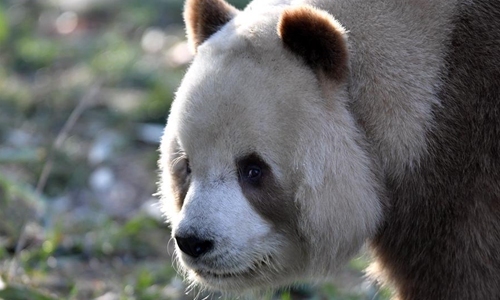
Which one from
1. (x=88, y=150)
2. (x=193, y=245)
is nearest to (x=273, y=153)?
(x=193, y=245)

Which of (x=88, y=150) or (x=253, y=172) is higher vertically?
(x=253, y=172)

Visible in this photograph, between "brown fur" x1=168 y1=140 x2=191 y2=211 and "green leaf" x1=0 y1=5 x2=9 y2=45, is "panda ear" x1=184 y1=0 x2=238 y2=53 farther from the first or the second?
"green leaf" x1=0 y1=5 x2=9 y2=45

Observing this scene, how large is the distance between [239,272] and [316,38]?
1.16m

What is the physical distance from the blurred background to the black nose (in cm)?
100

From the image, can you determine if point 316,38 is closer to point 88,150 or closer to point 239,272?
point 239,272

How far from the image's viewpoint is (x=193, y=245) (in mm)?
4094

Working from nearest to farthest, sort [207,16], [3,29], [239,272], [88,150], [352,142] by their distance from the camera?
[352,142]
[239,272]
[207,16]
[88,150]
[3,29]

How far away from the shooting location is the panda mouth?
14.0ft

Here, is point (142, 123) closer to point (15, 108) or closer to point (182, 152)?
Answer: point (15, 108)

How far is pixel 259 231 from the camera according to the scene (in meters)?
4.21

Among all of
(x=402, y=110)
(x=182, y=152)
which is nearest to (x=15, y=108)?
(x=182, y=152)

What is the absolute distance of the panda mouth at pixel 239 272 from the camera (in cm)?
428

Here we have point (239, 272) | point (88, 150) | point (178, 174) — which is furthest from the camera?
point (88, 150)

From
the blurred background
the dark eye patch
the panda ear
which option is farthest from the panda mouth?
the panda ear
